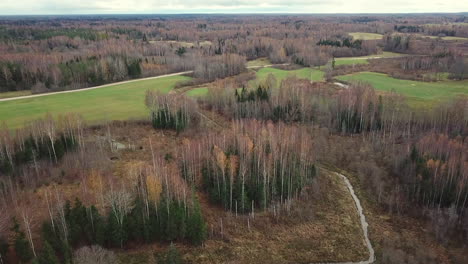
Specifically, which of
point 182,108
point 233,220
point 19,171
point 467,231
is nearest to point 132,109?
point 182,108

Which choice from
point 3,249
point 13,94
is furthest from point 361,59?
point 3,249

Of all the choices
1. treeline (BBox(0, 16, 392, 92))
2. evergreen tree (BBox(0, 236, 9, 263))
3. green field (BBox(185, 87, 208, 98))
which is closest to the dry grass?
evergreen tree (BBox(0, 236, 9, 263))

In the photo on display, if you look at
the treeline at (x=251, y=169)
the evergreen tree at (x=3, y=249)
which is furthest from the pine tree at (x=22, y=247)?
the treeline at (x=251, y=169)

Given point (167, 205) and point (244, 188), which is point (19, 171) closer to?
point (167, 205)

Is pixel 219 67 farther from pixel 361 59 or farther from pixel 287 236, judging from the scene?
pixel 287 236

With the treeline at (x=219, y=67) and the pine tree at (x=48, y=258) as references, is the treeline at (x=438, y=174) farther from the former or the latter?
the treeline at (x=219, y=67)

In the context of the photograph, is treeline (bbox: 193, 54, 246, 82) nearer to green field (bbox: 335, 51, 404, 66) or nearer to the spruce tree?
green field (bbox: 335, 51, 404, 66)
